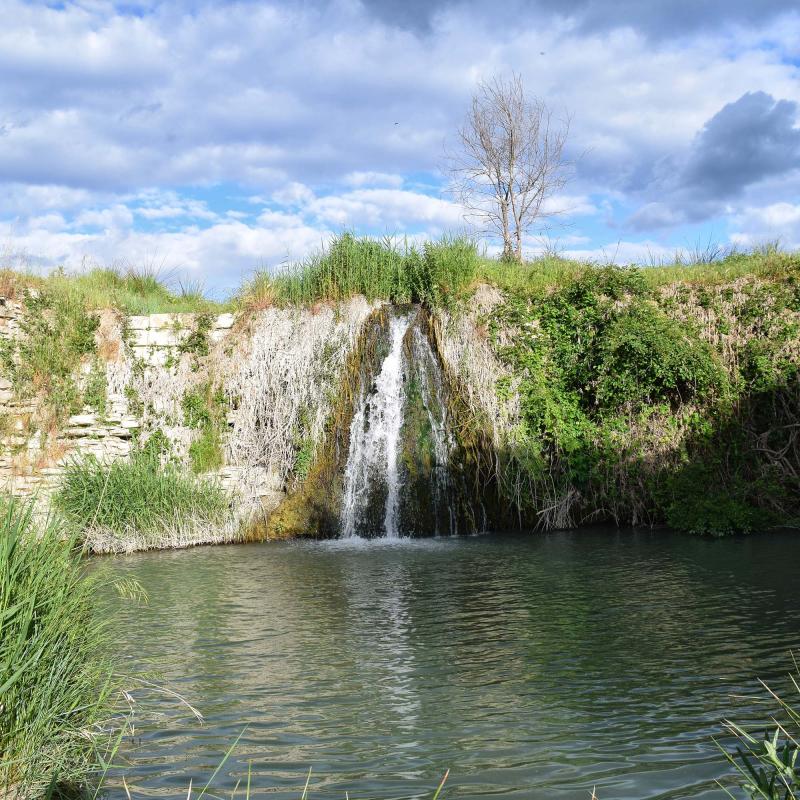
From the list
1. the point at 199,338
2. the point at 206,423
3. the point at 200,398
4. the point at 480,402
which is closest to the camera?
the point at 480,402

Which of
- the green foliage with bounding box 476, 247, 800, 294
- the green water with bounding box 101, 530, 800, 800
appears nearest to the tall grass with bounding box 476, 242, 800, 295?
the green foliage with bounding box 476, 247, 800, 294

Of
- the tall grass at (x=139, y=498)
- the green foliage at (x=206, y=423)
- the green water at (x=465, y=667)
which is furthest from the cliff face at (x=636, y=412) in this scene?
the tall grass at (x=139, y=498)

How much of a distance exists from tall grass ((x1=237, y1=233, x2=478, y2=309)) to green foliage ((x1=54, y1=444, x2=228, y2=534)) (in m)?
4.05

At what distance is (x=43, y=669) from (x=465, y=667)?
311 centimetres

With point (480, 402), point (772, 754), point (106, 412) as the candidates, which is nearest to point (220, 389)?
point (106, 412)

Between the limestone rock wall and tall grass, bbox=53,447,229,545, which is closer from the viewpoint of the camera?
tall grass, bbox=53,447,229,545

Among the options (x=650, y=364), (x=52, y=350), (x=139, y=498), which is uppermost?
(x=52, y=350)

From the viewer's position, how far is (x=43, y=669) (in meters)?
4.00

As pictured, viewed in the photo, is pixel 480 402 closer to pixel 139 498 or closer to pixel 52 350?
pixel 139 498

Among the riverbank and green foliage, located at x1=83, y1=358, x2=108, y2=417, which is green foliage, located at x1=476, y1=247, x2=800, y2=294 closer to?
the riverbank

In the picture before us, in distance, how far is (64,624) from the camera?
4.32m

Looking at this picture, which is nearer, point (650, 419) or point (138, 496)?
point (138, 496)

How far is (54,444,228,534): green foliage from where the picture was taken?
482 inches

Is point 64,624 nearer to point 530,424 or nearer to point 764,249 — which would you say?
point 530,424
